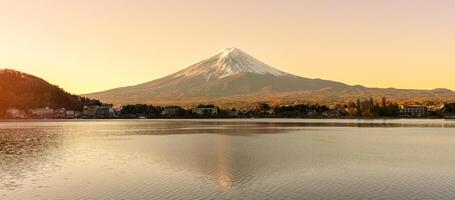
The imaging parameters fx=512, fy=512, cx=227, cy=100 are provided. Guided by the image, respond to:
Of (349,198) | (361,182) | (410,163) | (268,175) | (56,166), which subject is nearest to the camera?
(349,198)

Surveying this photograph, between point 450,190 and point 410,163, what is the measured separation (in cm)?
1132

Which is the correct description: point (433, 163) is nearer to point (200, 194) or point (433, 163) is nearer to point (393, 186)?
point (393, 186)

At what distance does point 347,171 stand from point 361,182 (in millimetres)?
4451

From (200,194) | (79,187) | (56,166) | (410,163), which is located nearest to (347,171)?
(410,163)

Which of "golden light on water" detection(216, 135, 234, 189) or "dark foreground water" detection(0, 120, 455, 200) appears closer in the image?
"dark foreground water" detection(0, 120, 455, 200)

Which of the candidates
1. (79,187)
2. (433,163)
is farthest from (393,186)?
(79,187)

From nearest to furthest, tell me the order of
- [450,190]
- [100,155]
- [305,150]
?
[450,190] < [100,155] < [305,150]

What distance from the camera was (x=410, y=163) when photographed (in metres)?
34.3

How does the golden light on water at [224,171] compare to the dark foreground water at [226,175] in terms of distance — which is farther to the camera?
the golden light on water at [224,171]

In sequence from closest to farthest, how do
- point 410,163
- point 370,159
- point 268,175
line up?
point 268,175, point 410,163, point 370,159

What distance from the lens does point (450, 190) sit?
23.2m

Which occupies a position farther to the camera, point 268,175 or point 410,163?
point 410,163

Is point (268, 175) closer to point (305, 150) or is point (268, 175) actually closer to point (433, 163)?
point (433, 163)

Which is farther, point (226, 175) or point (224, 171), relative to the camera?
point (224, 171)
